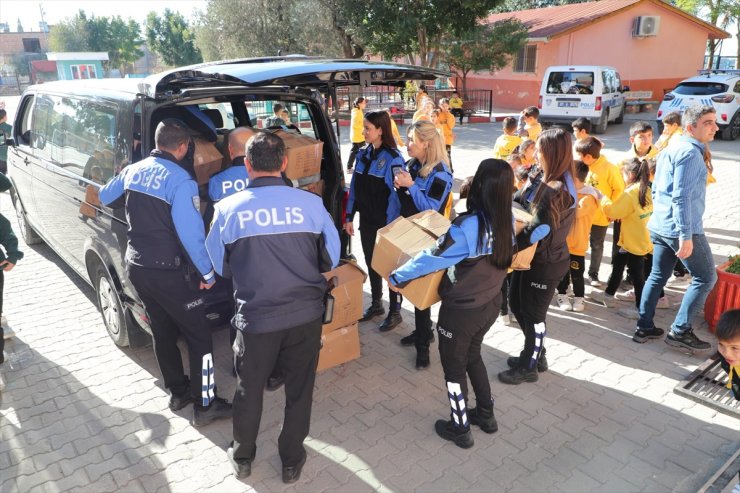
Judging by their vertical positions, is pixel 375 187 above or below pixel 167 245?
above

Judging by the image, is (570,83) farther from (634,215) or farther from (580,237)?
(580,237)

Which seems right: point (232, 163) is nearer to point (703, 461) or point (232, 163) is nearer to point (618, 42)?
point (703, 461)

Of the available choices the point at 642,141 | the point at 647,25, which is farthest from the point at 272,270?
the point at 647,25

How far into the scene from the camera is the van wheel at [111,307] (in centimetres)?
413

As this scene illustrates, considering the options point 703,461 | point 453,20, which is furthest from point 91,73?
point 703,461

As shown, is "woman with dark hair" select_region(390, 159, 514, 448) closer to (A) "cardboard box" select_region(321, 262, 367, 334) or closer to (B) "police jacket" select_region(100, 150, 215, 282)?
(A) "cardboard box" select_region(321, 262, 367, 334)

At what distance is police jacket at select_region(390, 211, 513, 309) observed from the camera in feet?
9.32

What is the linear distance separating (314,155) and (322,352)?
157 cm

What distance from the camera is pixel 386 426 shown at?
3.51m

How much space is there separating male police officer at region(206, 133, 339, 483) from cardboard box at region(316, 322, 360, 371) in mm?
941

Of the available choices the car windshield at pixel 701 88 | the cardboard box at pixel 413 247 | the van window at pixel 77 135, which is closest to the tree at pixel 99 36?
the car windshield at pixel 701 88

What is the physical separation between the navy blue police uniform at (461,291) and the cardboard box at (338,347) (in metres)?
0.96

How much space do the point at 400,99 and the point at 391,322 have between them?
20059mm

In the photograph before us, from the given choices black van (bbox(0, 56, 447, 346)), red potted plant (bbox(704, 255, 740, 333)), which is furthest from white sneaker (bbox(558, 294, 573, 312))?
black van (bbox(0, 56, 447, 346))
